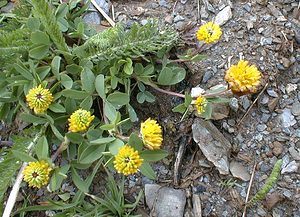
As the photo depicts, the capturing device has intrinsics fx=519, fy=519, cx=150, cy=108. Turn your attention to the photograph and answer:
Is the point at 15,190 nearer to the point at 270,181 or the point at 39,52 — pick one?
the point at 39,52

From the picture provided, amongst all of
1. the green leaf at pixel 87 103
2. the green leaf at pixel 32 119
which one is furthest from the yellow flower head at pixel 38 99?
the green leaf at pixel 87 103

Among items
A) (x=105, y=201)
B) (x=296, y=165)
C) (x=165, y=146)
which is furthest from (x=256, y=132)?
(x=105, y=201)

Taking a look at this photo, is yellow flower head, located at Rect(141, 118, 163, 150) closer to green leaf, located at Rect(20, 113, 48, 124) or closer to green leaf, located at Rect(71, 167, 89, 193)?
green leaf, located at Rect(71, 167, 89, 193)

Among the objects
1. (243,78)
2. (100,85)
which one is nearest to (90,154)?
(100,85)

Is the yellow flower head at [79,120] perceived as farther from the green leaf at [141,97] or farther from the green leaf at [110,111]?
the green leaf at [141,97]

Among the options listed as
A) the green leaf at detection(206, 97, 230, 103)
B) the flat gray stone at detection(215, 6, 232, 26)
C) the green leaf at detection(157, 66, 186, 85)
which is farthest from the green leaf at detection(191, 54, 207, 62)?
the flat gray stone at detection(215, 6, 232, 26)

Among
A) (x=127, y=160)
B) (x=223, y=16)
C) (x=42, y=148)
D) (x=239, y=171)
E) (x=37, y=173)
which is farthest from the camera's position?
(x=223, y=16)

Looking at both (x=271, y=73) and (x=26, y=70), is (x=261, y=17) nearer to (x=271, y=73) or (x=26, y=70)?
(x=271, y=73)
